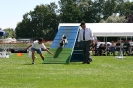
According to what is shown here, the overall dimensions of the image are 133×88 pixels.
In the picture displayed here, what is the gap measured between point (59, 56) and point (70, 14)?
9072 cm

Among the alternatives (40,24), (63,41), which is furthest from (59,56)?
(40,24)

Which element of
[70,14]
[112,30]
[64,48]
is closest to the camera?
[64,48]

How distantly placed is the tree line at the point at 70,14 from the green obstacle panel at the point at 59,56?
3238 inches

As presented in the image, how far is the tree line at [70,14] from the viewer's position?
109m

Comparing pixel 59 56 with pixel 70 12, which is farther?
pixel 70 12

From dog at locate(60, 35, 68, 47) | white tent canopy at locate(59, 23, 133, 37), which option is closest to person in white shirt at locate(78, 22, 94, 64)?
dog at locate(60, 35, 68, 47)

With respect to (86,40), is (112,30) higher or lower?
higher

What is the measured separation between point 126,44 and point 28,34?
96.3 metres

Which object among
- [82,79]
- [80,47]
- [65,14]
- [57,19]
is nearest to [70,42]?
[80,47]

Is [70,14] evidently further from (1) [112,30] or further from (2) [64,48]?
(2) [64,48]

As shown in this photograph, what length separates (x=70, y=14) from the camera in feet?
355

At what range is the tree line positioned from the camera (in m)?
109

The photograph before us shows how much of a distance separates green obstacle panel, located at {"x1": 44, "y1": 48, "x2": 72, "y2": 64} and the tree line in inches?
3238

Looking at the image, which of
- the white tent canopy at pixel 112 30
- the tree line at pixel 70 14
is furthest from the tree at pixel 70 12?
the white tent canopy at pixel 112 30
